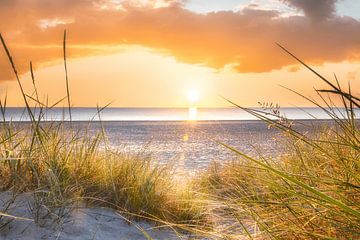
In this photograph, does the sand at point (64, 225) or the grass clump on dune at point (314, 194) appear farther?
the sand at point (64, 225)

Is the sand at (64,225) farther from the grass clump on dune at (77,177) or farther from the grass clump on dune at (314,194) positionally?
the grass clump on dune at (314,194)

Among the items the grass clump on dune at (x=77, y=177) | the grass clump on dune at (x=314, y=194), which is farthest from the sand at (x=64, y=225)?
the grass clump on dune at (x=314, y=194)

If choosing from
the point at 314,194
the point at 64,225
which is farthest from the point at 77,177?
the point at 314,194

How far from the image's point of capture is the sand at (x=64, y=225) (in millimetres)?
3098

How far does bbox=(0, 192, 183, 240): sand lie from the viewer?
3.10 m

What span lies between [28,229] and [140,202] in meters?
1.08

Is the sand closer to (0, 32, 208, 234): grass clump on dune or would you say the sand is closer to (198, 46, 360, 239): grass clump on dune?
(0, 32, 208, 234): grass clump on dune

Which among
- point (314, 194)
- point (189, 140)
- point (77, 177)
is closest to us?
point (314, 194)

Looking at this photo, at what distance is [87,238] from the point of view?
324 centimetres

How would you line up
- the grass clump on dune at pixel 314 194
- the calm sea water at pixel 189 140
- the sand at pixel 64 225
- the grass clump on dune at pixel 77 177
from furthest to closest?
1. the calm sea water at pixel 189 140
2. the grass clump on dune at pixel 77 177
3. the sand at pixel 64 225
4. the grass clump on dune at pixel 314 194

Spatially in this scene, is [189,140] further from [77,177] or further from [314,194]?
[314,194]

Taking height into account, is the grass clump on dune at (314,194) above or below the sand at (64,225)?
above

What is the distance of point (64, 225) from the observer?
3.27 meters

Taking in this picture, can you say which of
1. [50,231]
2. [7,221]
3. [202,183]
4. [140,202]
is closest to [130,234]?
[140,202]
